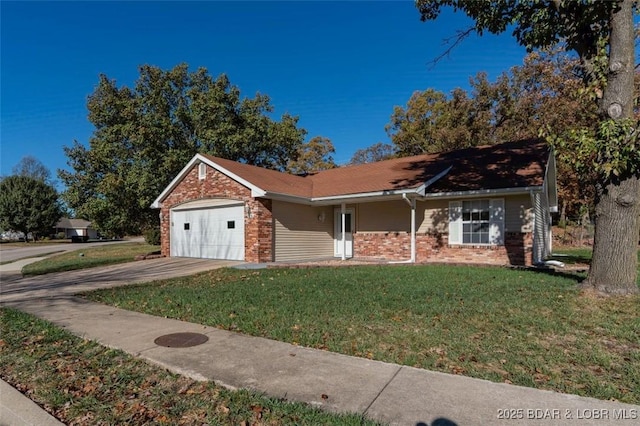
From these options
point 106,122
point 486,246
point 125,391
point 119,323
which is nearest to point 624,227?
point 486,246

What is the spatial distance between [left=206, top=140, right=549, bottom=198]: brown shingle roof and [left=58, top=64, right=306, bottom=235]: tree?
673 centimetres

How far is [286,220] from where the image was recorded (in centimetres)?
1483

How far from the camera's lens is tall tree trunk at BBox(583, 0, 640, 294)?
6.48 meters

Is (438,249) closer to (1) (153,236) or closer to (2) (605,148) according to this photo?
(2) (605,148)

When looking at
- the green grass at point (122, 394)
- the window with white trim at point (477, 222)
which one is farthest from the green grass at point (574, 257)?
the green grass at point (122, 394)

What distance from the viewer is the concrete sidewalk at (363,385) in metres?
2.92

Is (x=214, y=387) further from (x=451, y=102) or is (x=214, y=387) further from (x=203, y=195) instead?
(x=451, y=102)

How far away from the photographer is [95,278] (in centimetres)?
1121

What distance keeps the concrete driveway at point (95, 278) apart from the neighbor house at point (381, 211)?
64.6 inches

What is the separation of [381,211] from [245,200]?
210 inches

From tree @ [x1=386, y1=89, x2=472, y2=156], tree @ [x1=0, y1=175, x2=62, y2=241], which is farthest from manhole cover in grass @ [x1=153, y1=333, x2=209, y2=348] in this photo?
tree @ [x1=0, y1=175, x2=62, y2=241]

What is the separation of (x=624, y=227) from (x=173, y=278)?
10.4 m

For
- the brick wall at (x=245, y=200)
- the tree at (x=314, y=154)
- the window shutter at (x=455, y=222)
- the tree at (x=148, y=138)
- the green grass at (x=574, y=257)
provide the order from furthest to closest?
the tree at (x=314, y=154) < the tree at (x=148, y=138) < the brick wall at (x=245, y=200) < the green grass at (x=574, y=257) < the window shutter at (x=455, y=222)

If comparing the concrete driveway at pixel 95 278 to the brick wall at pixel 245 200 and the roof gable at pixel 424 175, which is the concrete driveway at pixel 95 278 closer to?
the brick wall at pixel 245 200
